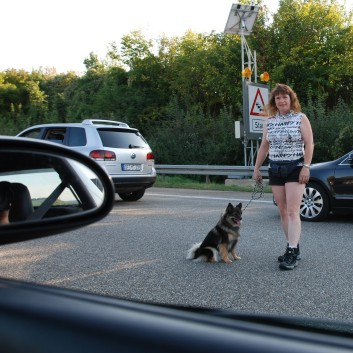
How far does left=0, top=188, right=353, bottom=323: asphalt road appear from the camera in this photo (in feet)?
14.0

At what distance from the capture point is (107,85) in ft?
113

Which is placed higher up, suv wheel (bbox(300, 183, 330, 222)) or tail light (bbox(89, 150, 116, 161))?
tail light (bbox(89, 150, 116, 161))

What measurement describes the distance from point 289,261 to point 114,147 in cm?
684

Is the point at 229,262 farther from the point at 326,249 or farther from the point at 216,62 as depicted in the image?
the point at 216,62

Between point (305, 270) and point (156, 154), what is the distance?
17459 millimetres

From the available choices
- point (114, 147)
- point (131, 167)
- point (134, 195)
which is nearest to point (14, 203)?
point (114, 147)

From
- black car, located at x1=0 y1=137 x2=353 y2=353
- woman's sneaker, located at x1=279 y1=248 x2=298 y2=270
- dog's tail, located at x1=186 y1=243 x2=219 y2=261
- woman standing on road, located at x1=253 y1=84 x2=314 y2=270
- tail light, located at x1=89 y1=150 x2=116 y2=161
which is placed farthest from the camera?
tail light, located at x1=89 y1=150 x2=116 y2=161

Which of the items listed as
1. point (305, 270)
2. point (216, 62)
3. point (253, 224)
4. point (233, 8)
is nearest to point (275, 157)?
point (305, 270)

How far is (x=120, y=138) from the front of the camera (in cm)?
1167

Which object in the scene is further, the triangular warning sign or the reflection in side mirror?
the triangular warning sign

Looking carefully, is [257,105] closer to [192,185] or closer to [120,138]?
[192,185]

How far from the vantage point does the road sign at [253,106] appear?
15.7 m

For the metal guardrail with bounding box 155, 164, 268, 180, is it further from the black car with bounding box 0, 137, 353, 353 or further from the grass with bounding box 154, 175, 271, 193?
the black car with bounding box 0, 137, 353, 353

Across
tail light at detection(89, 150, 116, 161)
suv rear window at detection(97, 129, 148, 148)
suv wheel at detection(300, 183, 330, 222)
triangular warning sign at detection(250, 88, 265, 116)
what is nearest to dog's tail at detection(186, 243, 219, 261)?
suv wheel at detection(300, 183, 330, 222)
